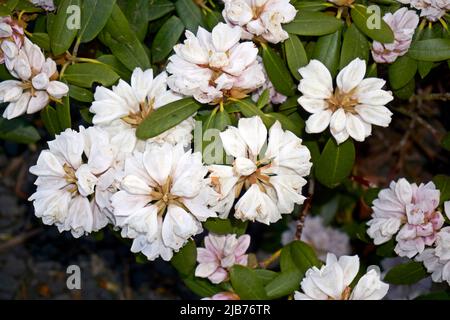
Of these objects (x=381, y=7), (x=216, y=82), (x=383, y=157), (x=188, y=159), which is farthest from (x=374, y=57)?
(x=383, y=157)

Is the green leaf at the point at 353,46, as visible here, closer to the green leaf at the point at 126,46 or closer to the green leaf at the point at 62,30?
the green leaf at the point at 126,46

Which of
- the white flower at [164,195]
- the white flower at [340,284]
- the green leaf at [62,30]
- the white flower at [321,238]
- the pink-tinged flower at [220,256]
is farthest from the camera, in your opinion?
the white flower at [321,238]

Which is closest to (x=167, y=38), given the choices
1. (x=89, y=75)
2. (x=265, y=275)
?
(x=89, y=75)

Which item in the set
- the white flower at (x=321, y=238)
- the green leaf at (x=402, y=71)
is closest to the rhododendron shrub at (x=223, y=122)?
the green leaf at (x=402, y=71)

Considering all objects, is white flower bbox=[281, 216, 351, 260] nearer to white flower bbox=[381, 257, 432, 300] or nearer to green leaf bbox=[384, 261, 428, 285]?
white flower bbox=[381, 257, 432, 300]

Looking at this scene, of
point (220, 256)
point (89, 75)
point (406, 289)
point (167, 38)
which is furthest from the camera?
point (406, 289)

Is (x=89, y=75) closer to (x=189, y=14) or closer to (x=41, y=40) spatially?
(x=41, y=40)

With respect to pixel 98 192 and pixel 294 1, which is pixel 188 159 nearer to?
pixel 98 192
